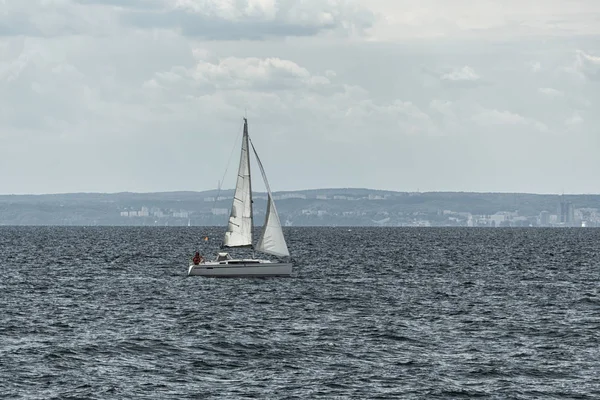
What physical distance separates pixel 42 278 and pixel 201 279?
15237mm

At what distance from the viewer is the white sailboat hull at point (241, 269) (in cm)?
8181

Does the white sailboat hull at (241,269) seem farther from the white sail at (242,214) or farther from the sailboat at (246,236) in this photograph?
the white sail at (242,214)

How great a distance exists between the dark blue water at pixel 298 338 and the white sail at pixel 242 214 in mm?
3740

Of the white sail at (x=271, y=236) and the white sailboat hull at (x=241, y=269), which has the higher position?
the white sail at (x=271, y=236)

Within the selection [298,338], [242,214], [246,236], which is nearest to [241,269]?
[246,236]

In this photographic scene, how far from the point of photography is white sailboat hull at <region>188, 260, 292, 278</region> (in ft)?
268

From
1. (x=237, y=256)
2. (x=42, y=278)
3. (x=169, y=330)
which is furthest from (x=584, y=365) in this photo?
(x=237, y=256)

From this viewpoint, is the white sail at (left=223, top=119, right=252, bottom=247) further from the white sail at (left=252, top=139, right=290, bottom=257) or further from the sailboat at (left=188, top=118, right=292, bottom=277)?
the white sail at (left=252, top=139, right=290, bottom=257)

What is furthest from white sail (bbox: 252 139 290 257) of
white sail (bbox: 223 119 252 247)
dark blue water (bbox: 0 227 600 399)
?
dark blue water (bbox: 0 227 600 399)

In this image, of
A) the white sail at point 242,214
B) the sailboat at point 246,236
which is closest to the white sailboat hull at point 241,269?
the sailboat at point 246,236

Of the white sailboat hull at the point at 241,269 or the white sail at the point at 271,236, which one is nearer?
the white sailboat hull at the point at 241,269

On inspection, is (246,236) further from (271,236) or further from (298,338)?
(298,338)

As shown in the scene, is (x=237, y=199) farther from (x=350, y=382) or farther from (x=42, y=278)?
(x=350, y=382)

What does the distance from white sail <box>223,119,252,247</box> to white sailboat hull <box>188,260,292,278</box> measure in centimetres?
176
